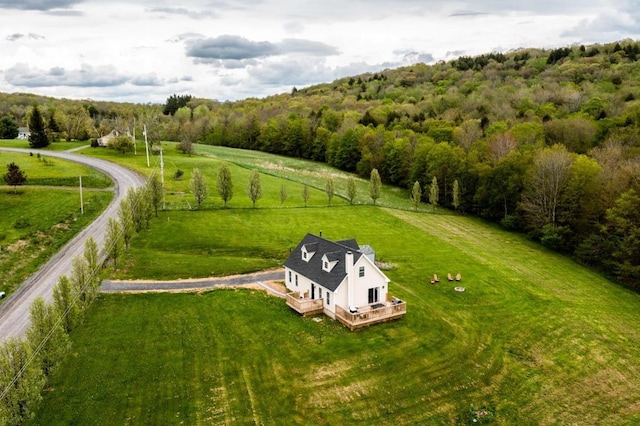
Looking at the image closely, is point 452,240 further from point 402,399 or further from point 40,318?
point 40,318

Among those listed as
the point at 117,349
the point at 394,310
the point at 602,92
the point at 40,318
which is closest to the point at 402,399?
the point at 394,310

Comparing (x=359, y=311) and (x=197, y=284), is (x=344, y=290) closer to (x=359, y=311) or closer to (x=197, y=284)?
(x=359, y=311)

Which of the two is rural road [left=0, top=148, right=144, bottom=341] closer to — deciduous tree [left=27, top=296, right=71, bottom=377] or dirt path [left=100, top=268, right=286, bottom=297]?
dirt path [left=100, top=268, right=286, bottom=297]

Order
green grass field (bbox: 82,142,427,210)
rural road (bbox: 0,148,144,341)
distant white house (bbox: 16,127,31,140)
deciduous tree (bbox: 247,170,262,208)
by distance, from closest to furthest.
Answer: rural road (bbox: 0,148,144,341) < deciduous tree (bbox: 247,170,262,208) < green grass field (bbox: 82,142,427,210) < distant white house (bbox: 16,127,31,140)

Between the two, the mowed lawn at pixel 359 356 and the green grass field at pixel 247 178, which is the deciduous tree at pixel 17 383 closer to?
the mowed lawn at pixel 359 356

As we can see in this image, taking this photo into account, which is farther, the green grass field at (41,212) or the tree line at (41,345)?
the green grass field at (41,212)

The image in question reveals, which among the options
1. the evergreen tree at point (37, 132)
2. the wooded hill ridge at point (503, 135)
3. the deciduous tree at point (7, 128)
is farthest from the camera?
the deciduous tree at point (7, 128)

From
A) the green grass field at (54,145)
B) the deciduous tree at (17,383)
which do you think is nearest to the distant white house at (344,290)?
the deciduous tree at (17,383)

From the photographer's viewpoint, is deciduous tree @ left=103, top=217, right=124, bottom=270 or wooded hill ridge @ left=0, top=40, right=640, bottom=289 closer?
deciduous tree @ left=103, top=217, right=124, bottom=270

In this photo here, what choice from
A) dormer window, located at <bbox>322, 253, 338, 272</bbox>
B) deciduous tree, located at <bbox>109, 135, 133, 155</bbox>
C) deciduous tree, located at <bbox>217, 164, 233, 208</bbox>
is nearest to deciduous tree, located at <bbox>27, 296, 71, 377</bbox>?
dormer window, located at <bbox>322, 253, 338, 272</bbox>
